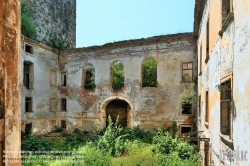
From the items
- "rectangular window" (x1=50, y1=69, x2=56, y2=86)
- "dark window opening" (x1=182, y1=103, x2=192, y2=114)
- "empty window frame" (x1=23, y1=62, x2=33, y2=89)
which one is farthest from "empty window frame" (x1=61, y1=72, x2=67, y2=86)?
"dark window opening" (x1=182, y1=103, x2=192, y2=114)

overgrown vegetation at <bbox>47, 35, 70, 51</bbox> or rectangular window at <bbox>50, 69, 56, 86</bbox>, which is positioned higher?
overgrown vegetation at <bbox>47, 35, 70, 51</bbox>

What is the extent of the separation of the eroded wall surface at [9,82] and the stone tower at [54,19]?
19.8 m

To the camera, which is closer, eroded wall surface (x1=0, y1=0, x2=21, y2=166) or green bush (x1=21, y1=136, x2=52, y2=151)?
eroded wall surface (x1=0, y1=0, x2=21, y2=166)

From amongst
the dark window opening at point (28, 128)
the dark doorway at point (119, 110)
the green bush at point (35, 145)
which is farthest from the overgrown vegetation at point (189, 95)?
the dark window opening at point (28, 128)

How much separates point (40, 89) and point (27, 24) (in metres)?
6.23

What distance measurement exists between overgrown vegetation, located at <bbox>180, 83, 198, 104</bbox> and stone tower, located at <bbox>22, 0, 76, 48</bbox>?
49.4 feet

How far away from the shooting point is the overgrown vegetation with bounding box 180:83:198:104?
13438mm

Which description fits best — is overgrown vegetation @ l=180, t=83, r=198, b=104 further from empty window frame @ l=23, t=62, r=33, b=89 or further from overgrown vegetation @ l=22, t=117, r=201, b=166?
empty window frame @ l=23, t=62, r=33, b=89

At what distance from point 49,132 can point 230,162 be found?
52.3 feet

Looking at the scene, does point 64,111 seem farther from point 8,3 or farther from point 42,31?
point 8,3

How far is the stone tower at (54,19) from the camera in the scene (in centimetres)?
1944

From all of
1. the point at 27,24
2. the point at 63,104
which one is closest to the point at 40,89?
the point at 63,104

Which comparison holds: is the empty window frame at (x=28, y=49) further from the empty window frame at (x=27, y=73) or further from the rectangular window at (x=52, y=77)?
the rectangular window at (x=52, y=77)

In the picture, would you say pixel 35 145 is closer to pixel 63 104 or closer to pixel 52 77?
pixel 63 104
